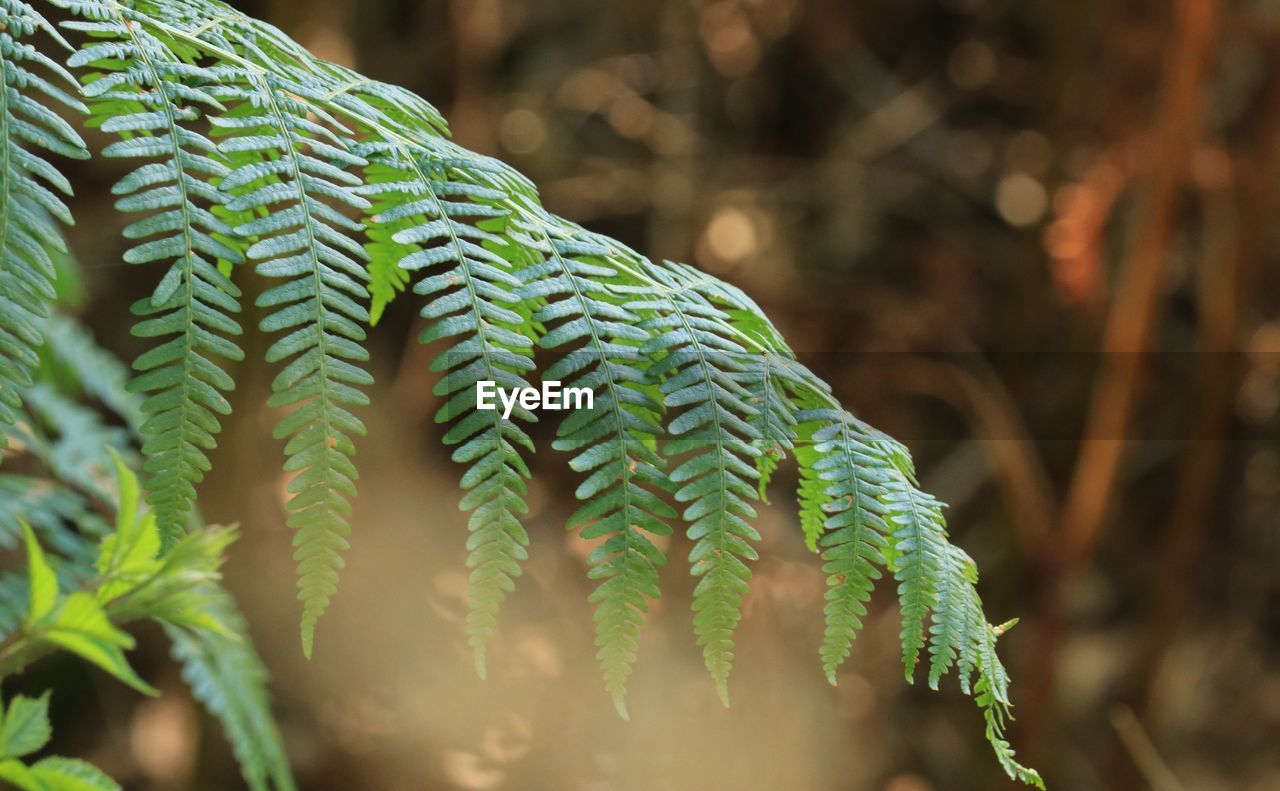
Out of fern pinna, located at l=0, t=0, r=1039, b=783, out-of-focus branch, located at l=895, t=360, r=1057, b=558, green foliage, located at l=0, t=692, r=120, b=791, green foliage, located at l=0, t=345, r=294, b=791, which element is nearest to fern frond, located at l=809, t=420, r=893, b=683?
fern pinna, located at l=0, t=0, r=1039, b=783

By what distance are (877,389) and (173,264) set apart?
2.26 meters

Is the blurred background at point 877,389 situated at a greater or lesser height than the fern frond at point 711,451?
lesser

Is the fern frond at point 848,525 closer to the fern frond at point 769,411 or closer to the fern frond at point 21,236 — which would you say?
the fern frond at point 769,411

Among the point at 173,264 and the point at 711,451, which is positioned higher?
the point at 173,264

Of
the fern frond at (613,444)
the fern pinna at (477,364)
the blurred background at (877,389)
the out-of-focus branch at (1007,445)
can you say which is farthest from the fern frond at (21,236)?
the out-of-focus branch at (1007,445)

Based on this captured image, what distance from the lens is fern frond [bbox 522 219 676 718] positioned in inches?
26.7

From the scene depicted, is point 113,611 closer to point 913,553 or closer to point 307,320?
point 307,320

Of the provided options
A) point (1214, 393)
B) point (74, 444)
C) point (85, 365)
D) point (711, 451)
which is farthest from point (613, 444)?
point (1214, 393)

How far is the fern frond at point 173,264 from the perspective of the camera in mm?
619

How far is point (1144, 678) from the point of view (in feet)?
Result: 7.65

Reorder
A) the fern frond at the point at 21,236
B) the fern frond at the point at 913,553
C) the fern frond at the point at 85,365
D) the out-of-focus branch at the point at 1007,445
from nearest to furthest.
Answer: the fern frond at the point at 21,236 < the fern frond at the point at 913,553 < the fern frond at the point at 85,365 < the out-of-focus branch at the point at 1007,445

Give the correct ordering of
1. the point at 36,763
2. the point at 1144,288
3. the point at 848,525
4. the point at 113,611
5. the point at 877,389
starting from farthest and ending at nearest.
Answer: the point at 877,389 < the point at 1144,288 < the point at 113,611 < the point at 36,763 < the point at 848,525

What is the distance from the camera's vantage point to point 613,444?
0.71m

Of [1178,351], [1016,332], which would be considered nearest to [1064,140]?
[1016,332]
